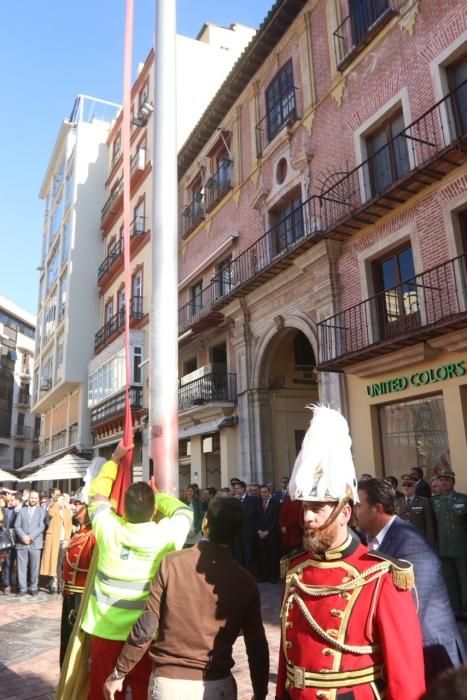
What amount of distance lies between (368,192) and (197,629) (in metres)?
12.1

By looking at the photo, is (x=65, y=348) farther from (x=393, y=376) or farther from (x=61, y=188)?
(x=393, y=376)

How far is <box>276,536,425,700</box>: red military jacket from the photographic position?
2088mm

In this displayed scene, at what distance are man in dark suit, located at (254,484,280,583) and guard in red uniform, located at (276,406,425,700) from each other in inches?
356

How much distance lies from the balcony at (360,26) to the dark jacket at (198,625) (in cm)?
1359

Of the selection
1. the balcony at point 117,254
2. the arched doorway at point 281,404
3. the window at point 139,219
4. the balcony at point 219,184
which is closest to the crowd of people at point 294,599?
the arched doorway at point 281,404

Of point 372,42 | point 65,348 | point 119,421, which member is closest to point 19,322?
point 65,348

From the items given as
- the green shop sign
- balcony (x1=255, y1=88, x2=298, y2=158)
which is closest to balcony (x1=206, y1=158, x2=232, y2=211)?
balcony (x1=255, y1=88, x2=298, y2=158)

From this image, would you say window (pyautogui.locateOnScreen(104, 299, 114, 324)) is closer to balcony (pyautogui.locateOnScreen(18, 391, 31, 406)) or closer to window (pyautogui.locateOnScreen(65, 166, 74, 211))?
window (pyautogui.locateOnScreen(65, 166, 74, 211))

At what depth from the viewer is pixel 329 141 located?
14.8m

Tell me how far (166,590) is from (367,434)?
Answer: 10135mm

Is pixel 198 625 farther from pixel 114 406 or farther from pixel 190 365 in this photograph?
pixel 114 406

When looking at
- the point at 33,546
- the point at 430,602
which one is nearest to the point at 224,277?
the point at 33,546

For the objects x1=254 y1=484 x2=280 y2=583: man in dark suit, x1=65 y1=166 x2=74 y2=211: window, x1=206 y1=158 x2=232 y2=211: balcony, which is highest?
x1=65 y1=166 x2=74 y2=211: window

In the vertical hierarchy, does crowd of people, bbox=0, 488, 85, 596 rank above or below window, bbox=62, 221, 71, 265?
below
